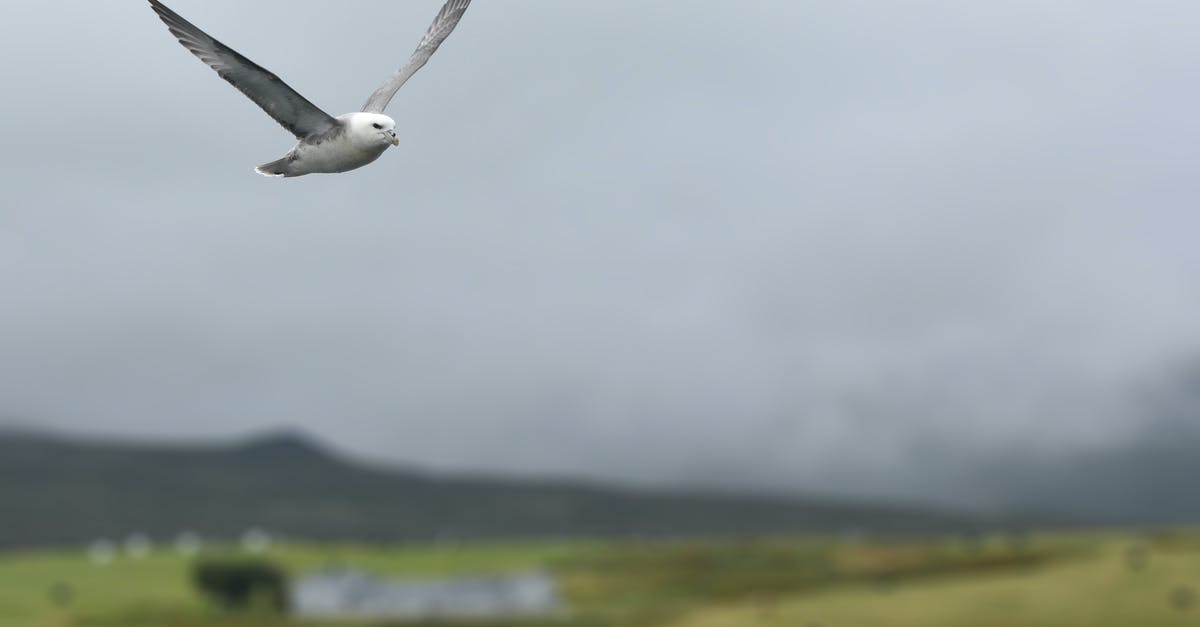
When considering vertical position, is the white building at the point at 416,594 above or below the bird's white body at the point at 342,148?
below

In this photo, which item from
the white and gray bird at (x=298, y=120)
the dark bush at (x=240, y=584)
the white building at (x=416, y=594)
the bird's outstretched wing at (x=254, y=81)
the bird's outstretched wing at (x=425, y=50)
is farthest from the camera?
the white building at (x=416, y=594)

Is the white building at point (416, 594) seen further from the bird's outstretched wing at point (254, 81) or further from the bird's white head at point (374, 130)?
the bird's white head at point (374, 130)

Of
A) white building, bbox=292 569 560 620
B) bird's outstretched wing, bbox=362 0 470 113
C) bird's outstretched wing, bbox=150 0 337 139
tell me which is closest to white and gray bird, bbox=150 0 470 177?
bird's outstretched wing, bbox=150 0 337 139

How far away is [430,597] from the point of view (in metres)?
97.6

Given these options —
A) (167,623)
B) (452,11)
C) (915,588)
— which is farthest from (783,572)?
(452,11)

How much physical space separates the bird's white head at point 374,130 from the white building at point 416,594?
7365cm

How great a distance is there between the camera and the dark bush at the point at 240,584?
82438 mm

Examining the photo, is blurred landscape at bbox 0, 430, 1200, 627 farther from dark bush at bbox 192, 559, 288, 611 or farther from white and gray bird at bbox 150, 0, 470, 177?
white and gray bird at bbox 150, 0, 470, 177

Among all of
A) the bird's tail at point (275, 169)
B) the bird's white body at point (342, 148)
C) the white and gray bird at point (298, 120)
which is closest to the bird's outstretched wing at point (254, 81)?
the white and gray bird at point (298, 120)

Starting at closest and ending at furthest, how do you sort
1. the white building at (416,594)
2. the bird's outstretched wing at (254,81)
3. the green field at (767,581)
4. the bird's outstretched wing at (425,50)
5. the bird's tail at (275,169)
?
the bird's outstretched wing at (254,81), the bird's tail at (275,169), the bird's outstretched wing at (425,50), the green field at (767,581), the white building at (416,594)

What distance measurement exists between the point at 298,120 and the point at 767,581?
235ft

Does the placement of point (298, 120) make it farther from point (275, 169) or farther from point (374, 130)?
point (374, 130)

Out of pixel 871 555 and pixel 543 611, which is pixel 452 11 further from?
pixel 871 555

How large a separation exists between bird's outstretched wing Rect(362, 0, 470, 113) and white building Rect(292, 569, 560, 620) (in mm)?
69866
